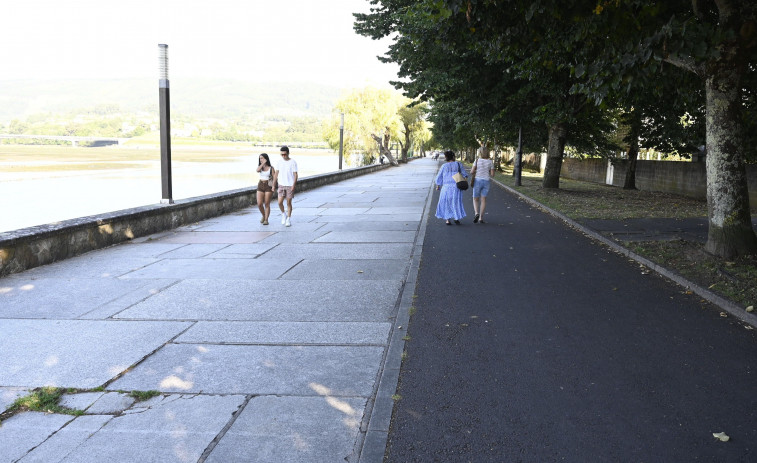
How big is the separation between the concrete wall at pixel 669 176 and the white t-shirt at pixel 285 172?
42.4 feet

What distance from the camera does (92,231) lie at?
9.16 metres

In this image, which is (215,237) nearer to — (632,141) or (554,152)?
(554,152)

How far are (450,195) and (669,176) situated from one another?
13.6 m

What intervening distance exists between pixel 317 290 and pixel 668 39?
17.2ft

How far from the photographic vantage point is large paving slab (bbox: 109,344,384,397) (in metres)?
3.88

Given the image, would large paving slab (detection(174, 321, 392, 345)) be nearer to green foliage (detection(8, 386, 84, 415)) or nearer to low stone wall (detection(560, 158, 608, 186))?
green foliage (detection(8, 386, 84, 415))

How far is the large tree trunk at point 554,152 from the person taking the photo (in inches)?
830

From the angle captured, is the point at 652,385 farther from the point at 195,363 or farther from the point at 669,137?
the point at 669,137

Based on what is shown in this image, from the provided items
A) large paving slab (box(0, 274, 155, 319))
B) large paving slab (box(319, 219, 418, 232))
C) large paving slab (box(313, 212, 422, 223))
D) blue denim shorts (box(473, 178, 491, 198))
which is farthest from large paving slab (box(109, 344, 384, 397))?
large paving slab (box(313, 212, 422, 223))

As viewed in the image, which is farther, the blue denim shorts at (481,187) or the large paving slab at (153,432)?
the blue denim shorts at (481,187)

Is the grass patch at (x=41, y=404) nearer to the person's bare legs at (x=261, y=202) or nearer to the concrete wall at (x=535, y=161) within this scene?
the person's bare legs at (x=261, y=202)

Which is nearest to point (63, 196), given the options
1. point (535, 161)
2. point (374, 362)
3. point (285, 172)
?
point (285, 172)

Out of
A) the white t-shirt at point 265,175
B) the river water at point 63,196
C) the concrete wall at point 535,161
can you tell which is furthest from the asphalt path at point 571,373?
the concrete wall at point 535,161

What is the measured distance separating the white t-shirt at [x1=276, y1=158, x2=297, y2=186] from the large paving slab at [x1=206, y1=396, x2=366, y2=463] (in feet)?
30.1
